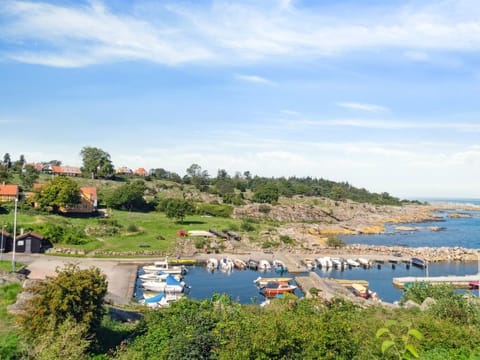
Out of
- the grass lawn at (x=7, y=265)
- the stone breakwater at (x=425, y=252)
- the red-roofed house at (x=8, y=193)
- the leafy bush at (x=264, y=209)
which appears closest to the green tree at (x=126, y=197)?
the red-roofed house at (x=8, y=193)

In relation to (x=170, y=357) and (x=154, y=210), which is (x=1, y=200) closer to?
(x=154, y=210)

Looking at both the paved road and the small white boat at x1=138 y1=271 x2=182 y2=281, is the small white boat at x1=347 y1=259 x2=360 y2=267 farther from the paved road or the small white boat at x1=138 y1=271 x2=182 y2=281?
the paved road

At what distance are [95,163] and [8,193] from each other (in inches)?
1424

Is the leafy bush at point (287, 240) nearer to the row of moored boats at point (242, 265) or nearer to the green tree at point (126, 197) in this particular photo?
the row of moored boats at point (242, 265)

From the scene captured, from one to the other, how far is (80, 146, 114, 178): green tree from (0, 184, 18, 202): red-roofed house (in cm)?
3495

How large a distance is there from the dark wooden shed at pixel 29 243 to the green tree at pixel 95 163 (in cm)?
6045

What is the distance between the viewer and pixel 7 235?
42.6m

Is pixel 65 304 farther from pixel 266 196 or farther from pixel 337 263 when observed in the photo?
pixel 266 196

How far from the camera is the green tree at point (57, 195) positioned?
202 feet

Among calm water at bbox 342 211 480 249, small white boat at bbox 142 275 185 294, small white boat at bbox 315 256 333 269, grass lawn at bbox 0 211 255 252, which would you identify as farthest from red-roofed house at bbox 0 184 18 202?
calm water at bbox 342 211 480 249

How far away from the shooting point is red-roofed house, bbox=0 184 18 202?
65.8 metres

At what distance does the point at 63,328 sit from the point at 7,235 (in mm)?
32731

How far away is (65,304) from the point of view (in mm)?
16172

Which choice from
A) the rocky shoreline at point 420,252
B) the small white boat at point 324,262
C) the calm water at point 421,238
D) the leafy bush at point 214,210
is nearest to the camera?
the small white boat at point 324,262
